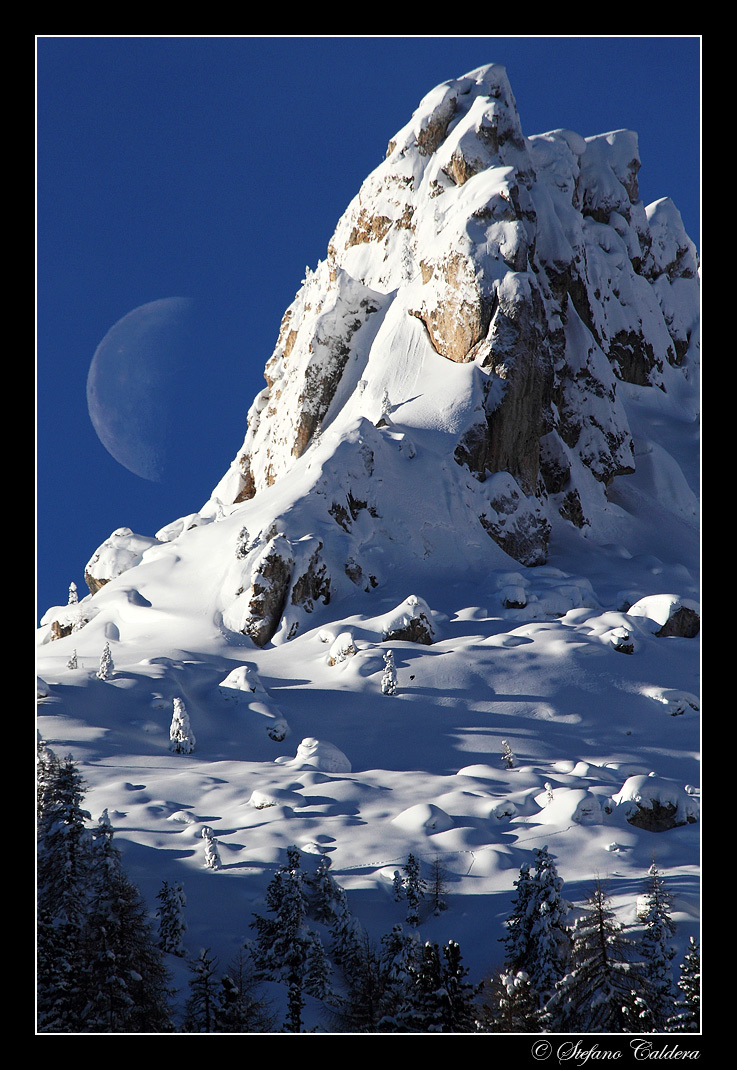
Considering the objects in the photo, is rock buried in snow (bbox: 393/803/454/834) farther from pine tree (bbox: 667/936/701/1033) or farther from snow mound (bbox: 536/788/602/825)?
pine tree (bbox: 667/936/701/1033)

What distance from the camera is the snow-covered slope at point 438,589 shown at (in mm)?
20500

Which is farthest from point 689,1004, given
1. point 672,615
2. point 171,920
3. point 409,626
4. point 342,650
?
point 672,615

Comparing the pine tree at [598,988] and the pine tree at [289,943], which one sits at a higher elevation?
the pine tree at [598,988]

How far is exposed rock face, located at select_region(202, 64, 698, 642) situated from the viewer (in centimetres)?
4912

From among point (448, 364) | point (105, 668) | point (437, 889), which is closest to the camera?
point (437, 889)

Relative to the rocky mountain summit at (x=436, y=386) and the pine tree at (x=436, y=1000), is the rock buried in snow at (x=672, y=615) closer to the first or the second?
the rocky mountain summit at (x=436, y=386)

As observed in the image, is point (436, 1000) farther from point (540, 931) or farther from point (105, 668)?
point (105, 668)

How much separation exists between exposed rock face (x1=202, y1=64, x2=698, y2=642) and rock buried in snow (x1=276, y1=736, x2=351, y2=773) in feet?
49.0

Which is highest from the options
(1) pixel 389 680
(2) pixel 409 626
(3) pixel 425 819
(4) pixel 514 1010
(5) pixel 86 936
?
(2) pixel 409 626

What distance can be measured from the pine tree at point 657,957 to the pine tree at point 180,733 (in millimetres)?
16535

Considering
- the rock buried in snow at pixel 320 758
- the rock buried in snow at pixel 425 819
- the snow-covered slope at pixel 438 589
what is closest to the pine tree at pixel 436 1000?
the snow-covered slope at pixel 438 589

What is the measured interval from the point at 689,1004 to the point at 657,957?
150cm

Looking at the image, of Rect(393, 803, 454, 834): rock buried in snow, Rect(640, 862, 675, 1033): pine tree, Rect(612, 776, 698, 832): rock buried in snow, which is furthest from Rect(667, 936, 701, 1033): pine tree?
Rect(612, 776, 698, 832): rock buried in snow

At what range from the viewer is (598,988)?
11.6 m
